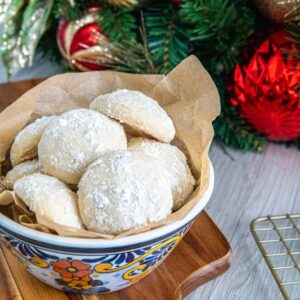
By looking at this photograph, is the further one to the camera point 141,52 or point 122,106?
point 141,52

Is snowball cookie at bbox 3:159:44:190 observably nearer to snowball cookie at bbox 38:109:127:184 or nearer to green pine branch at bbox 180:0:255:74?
snowball cookie at bbox 38:109:127:184

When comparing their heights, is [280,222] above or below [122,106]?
below

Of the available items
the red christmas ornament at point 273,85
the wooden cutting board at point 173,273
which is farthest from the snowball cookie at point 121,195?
the red christmas ornament at point 273,85

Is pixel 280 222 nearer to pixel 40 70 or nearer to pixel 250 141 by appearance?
pixel 250 141

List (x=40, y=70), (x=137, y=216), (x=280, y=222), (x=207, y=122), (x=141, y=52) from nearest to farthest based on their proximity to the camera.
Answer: (x=137, y=216)
(x=207, y=122)
(x=280, y=222)
(x=141, y=52)
(x=40, y=70)

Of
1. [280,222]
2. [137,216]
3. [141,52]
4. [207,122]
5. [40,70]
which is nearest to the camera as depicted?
[137,216]

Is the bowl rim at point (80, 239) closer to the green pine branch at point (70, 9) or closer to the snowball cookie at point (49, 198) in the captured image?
the snowball cookie at point (49, 198)

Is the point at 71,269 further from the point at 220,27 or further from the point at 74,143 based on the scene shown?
the point at 220,27

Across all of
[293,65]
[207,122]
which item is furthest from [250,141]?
[207,122]
